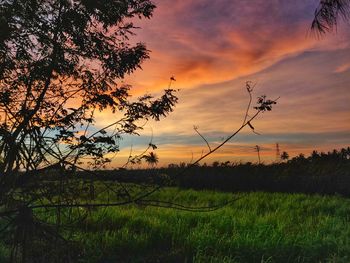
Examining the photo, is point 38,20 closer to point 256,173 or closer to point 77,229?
point 77,229

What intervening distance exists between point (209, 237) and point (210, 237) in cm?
2

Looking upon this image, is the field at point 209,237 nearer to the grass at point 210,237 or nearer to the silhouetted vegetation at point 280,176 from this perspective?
the grass at point 210,237

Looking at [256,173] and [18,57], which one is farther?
[256,173]

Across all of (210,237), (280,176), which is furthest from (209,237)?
Answer: (280,176)

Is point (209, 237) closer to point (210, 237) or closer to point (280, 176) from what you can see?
point (210, 237)

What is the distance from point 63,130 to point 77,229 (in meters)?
3.30

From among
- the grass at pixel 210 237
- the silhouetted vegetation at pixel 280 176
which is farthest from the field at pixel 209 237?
the silhouetted vegetation at pixel 280 176

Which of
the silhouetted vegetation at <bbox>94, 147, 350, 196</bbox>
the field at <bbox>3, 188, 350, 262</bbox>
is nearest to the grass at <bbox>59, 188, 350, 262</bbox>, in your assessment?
the field at <bbox>3, 188, 350, 262</bbox>

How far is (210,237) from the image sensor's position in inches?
352

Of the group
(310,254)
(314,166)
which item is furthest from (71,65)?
(314,166)

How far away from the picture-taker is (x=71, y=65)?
8227mm

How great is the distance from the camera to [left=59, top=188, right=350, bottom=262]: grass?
8.31 m

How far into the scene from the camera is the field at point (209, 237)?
8.30 metres

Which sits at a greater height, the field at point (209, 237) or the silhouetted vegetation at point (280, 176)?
the silhouetted vegetation at point (280, 176)
